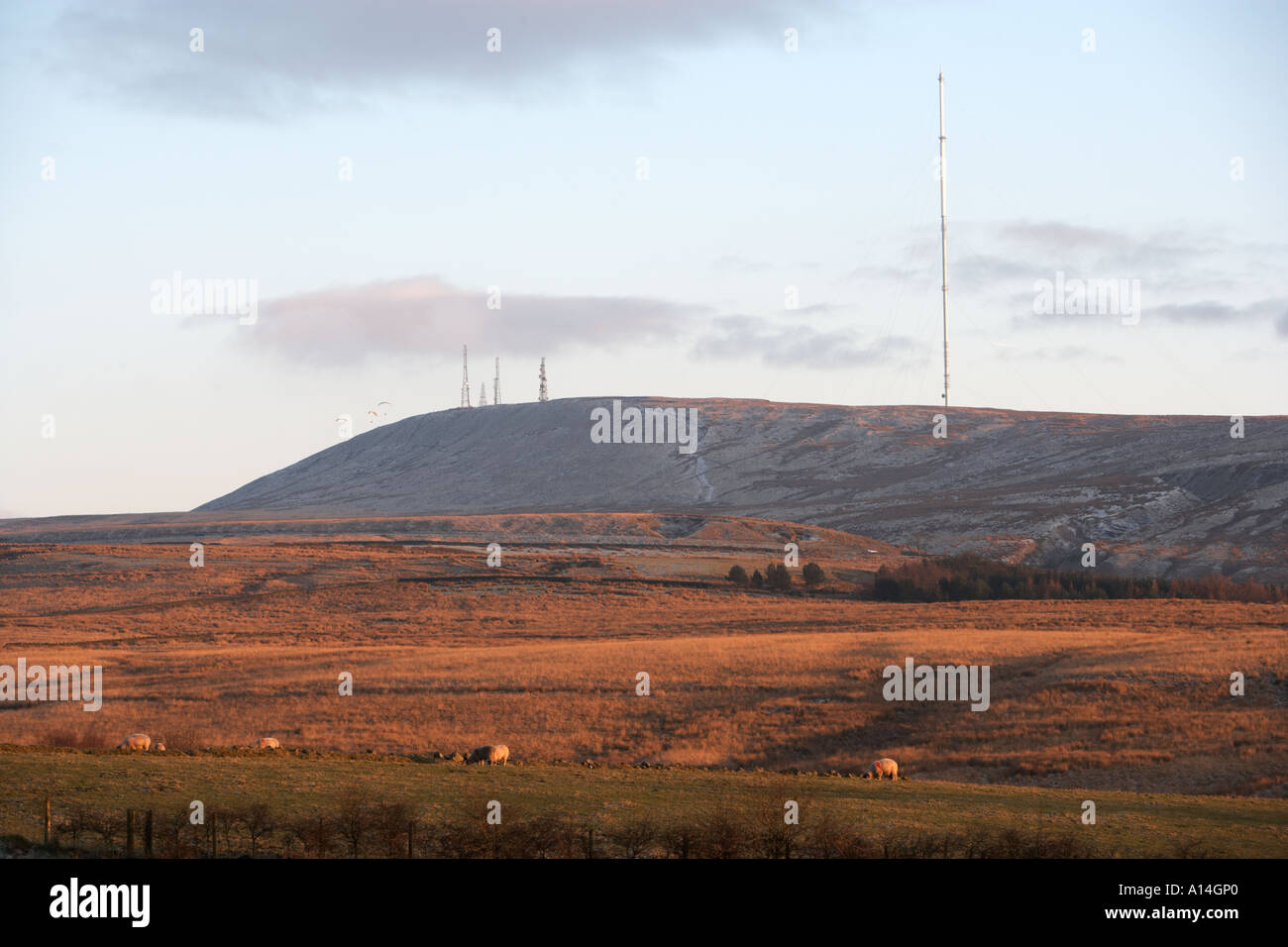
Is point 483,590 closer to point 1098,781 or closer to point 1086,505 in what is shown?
point 1098,781

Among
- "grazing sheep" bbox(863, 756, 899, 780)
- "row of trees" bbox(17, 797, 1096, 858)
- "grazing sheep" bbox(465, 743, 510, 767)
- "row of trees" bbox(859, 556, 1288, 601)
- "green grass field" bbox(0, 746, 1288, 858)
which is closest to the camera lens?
"row of trees" bbox(17, 797, 1096, 858)

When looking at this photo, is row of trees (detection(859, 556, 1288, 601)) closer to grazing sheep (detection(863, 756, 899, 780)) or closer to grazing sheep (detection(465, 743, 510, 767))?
grazing sheep (detection(863, 756, 899, 780))

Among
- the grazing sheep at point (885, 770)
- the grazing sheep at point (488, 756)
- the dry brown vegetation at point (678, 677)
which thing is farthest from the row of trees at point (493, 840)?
the dry brown vegetation at point (678, 677)

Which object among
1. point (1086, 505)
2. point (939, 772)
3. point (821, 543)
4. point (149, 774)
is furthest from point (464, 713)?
point (1086, 505)

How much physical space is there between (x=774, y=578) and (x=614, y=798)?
7432 centimetres

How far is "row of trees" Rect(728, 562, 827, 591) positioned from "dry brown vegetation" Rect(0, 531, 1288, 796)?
4.27 meters

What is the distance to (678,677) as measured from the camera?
48.5 metres

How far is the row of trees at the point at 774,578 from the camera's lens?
95250mm

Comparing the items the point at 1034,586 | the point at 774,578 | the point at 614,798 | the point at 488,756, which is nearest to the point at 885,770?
the point at 488,756

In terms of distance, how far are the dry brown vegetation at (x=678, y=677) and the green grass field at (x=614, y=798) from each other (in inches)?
311

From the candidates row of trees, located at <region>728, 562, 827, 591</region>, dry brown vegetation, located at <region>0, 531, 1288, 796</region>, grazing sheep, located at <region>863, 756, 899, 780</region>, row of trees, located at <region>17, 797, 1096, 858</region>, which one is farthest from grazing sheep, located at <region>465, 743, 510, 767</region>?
row of trees, located at <region>728, 562, 827, 591</region>

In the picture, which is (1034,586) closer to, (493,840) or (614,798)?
(614,798)

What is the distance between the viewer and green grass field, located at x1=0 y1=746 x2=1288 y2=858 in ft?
65.3

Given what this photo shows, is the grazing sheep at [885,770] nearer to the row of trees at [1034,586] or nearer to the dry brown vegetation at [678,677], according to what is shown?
the dry brown vegetation at [678,677]
